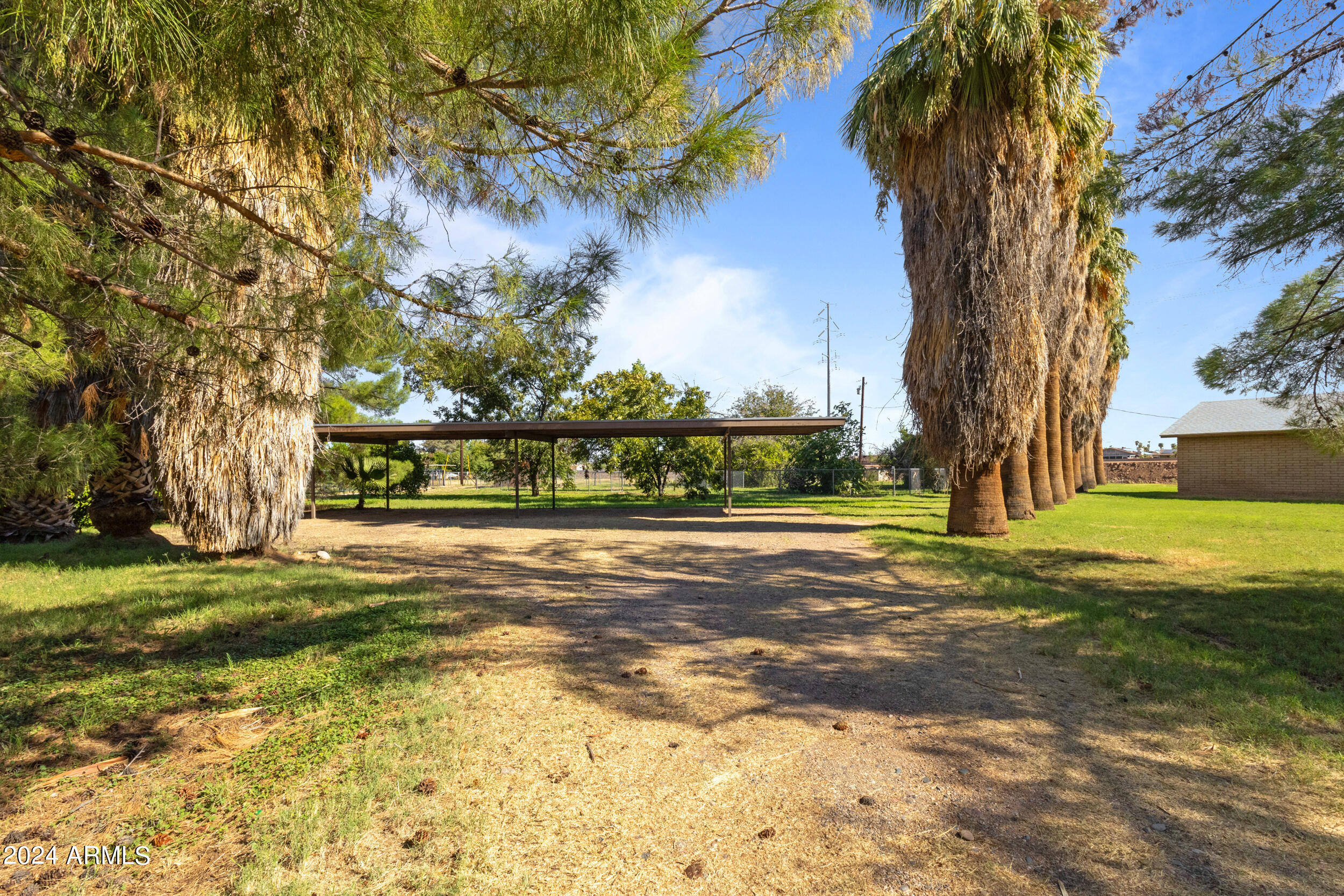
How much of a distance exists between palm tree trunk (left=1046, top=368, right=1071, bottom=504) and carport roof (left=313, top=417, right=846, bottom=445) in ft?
21.7

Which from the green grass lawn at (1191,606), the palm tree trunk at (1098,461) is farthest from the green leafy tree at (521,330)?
the palm tree trunk at (1098,461)

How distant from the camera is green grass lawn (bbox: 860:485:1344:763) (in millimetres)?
3725

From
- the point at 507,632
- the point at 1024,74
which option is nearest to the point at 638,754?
the point at 507,632

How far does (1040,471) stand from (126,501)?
19964 mm

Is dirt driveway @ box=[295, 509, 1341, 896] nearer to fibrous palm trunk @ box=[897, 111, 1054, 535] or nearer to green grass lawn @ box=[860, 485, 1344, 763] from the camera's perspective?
green grass lawn @ box=[860, 485, 1344, 763]

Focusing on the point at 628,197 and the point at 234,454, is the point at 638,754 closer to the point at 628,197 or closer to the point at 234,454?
the point at 628,197

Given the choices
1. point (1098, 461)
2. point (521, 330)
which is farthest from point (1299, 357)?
point (1098, 461)

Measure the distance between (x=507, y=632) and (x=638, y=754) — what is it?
2363 mm

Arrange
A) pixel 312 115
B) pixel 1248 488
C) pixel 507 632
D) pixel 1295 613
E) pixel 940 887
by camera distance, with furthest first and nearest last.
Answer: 1. pixel 1248 488
2. pixel 1295 613
3. pixel 507 632
4. pixel 312 115
5. pixel 940 887

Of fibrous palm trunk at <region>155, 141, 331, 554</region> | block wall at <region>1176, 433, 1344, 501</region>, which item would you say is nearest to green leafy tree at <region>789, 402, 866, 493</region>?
block wall at <region>1176, 433, 1344, 501</region>

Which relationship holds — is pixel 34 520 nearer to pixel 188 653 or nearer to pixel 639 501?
pixel 188 653

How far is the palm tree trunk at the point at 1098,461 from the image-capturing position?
33.8 metres

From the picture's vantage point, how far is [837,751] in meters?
3.10

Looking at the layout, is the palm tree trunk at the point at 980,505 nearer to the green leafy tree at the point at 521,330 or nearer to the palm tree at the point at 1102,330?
the green leafy tree at the point at 521,330
